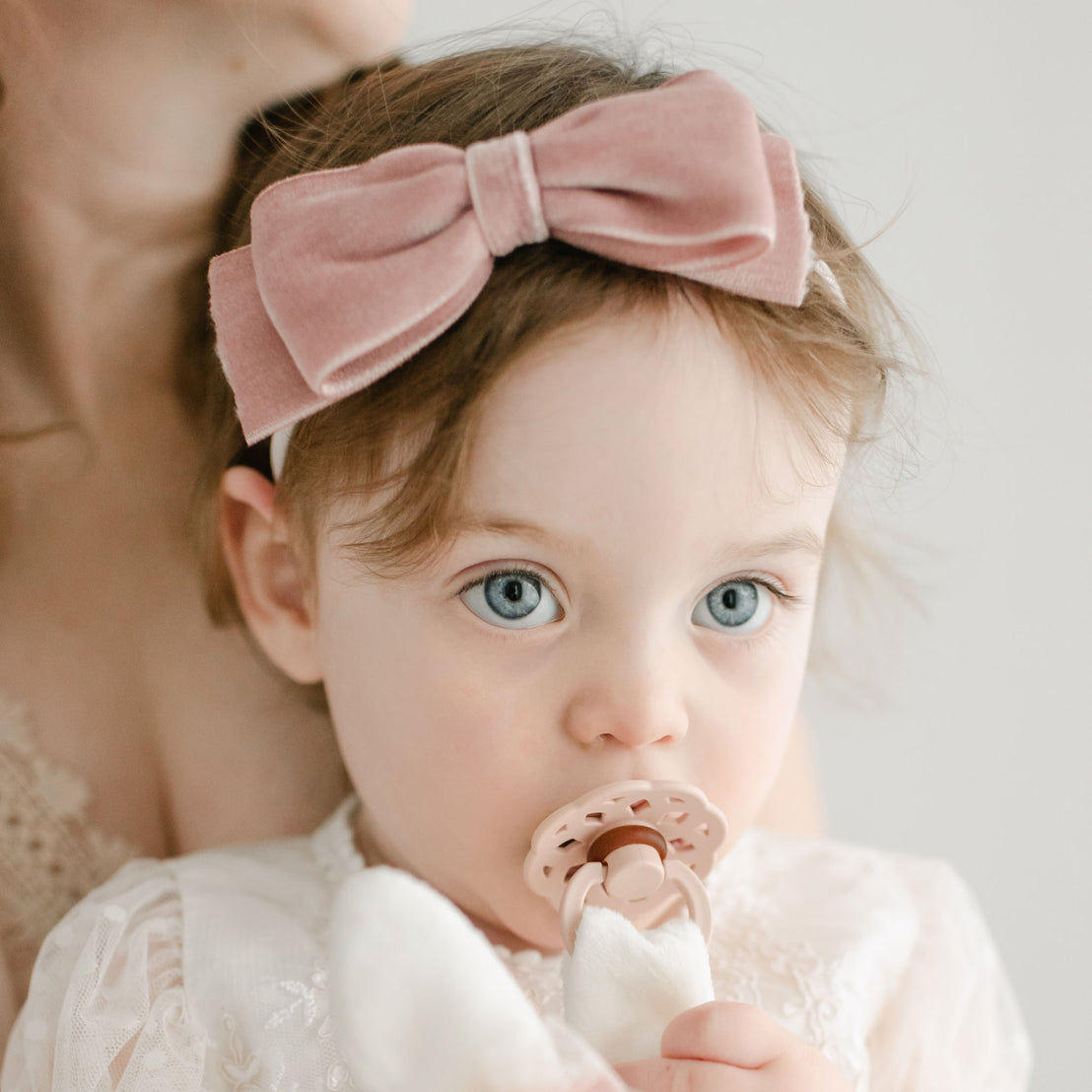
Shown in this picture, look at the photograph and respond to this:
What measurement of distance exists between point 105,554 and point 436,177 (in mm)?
622

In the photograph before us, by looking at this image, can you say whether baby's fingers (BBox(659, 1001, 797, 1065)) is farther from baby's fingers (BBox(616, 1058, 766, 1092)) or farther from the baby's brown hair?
the baby's brown hair

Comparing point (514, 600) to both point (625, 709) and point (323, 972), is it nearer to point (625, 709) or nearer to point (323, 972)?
point (625, 709)

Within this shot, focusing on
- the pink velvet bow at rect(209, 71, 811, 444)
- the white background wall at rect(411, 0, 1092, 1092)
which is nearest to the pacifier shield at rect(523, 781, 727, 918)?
the pink velvet bow at rect(209, 71, 811, 444)

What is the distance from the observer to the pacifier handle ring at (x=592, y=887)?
0.81 meters

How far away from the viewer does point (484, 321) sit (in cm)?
81

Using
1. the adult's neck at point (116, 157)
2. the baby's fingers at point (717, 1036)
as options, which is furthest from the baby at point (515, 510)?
the adult's neck at point (116, 157)

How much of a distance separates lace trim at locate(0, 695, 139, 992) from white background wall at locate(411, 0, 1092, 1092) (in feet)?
2.80

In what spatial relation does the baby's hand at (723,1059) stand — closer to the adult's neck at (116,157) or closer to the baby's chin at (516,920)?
the baby's chin at (516,920)

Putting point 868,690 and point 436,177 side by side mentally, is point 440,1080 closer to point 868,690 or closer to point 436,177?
point 436,177

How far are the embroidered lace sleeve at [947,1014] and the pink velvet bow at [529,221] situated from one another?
0.71 metres

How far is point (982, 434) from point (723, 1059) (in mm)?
1099

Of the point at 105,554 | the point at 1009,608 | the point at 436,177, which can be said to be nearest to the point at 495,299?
the point at 436,177

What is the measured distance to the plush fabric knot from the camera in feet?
2.56

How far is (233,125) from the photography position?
112cm
